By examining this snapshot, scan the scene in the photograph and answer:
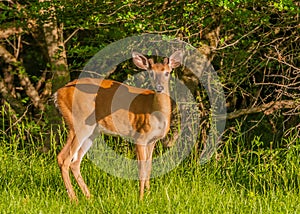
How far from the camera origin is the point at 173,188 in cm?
596

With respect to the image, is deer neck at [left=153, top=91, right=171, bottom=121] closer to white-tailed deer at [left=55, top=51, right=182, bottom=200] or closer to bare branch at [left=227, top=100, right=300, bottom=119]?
white-tailed deer at [left=55, top=51, right=182, bottom=200]

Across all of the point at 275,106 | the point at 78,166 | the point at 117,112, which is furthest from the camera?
the point at 275,106

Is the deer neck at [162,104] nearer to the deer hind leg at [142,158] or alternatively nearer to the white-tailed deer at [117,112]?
the white-tailed deer at [117,112]

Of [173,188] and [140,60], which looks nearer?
[173,188]

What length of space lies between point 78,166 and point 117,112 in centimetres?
71

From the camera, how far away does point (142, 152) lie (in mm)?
6781

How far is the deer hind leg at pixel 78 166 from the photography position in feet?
20.2

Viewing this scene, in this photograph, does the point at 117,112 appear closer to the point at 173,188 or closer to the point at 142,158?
the point at 142,158

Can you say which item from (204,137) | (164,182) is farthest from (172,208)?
(204,137)

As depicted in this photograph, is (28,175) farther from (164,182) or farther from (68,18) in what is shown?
(68,18)

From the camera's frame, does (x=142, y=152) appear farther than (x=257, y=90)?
No

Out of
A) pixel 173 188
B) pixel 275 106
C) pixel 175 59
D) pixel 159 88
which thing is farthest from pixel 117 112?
pixel 275 106

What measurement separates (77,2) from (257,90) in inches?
98.6

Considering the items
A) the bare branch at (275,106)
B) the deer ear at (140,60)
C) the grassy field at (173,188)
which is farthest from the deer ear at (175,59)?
the bare branch at (275,106)
